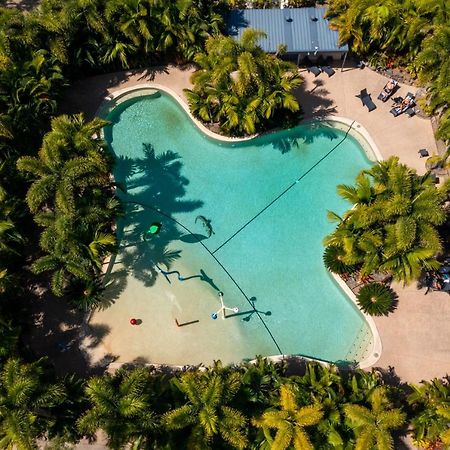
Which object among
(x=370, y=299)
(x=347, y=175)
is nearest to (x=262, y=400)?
(x=370, y=299)

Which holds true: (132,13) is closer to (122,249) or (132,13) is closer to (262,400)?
(122,249)

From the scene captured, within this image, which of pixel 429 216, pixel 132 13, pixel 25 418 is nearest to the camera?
pixel 25 418

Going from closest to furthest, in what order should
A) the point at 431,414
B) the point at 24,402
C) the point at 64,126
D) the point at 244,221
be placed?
the point at 24,402, the point at 431,414, the point at 64,126, the point at 244,221

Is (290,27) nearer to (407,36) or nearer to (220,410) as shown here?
(407,36)

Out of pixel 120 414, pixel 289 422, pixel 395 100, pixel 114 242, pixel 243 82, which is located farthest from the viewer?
pixel 395 100

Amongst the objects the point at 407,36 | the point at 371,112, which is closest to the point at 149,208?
the point at 371,112

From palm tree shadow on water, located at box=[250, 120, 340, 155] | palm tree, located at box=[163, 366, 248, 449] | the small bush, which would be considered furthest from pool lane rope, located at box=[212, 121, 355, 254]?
palm tree, located at box=[163, 366, 248, 449]

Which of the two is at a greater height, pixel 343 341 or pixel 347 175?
pixel 347 175
